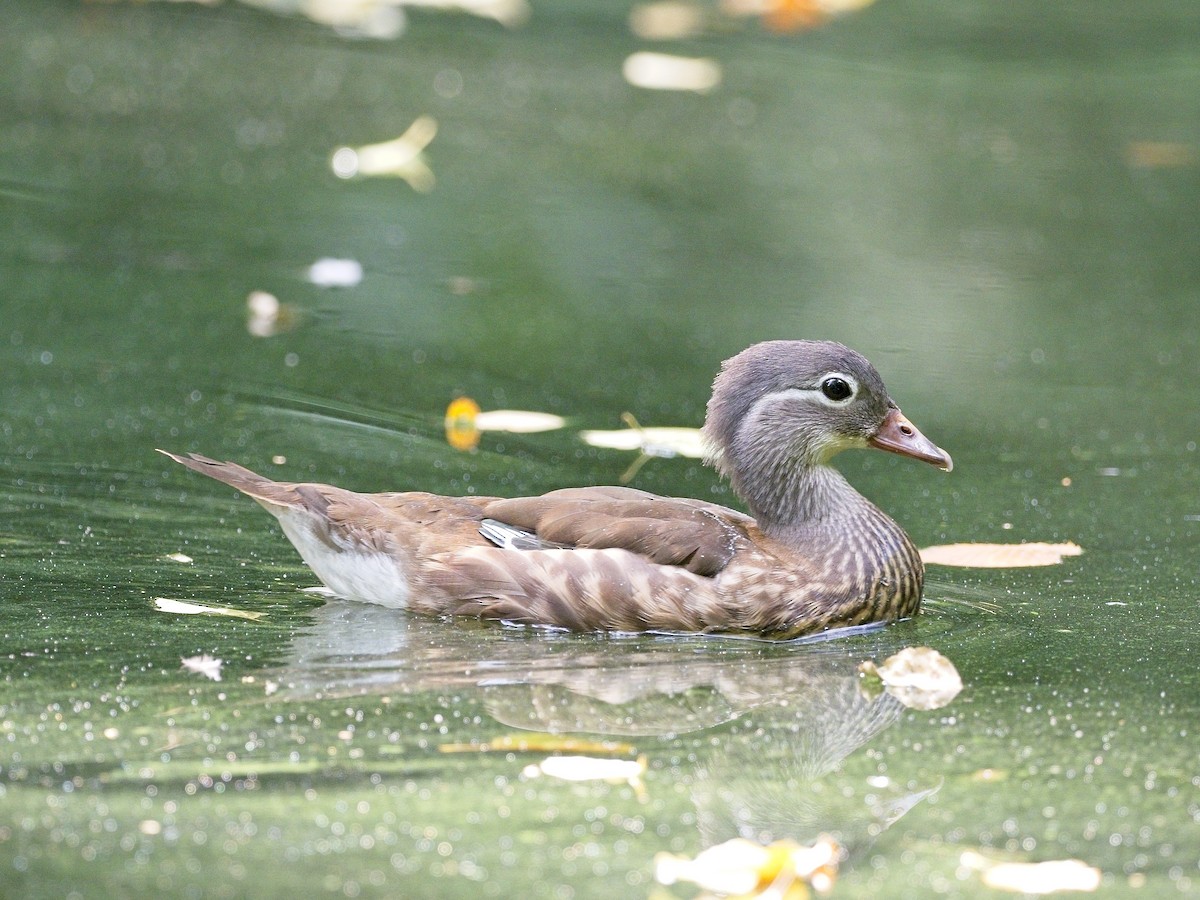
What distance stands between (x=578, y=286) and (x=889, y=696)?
4.59 m

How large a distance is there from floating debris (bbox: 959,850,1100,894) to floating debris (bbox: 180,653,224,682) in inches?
77.9

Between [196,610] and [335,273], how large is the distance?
383 centimetres

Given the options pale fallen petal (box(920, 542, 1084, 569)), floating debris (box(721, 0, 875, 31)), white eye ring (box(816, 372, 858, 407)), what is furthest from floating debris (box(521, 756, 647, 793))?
floating debris (box(721, 0, 875, 31))

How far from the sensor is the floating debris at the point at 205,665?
4.54 meters

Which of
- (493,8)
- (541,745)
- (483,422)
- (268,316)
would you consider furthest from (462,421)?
(493,8)

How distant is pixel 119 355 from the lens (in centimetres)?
756

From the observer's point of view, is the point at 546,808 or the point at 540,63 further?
the point at 540,63

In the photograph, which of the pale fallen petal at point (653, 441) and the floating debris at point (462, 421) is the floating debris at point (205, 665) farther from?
the pale fallen petal at point (653, 441)

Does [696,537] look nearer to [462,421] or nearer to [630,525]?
[630,525]

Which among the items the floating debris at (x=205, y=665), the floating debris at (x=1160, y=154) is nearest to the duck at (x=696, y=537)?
the floating debris at (x=205, y=665)


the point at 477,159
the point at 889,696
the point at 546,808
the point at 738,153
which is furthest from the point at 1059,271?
the point at 546,808

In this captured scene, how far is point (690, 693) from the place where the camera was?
4.59 m

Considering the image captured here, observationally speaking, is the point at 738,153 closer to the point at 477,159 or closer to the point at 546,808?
the point at 477,159

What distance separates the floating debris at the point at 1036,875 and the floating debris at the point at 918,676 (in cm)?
102
